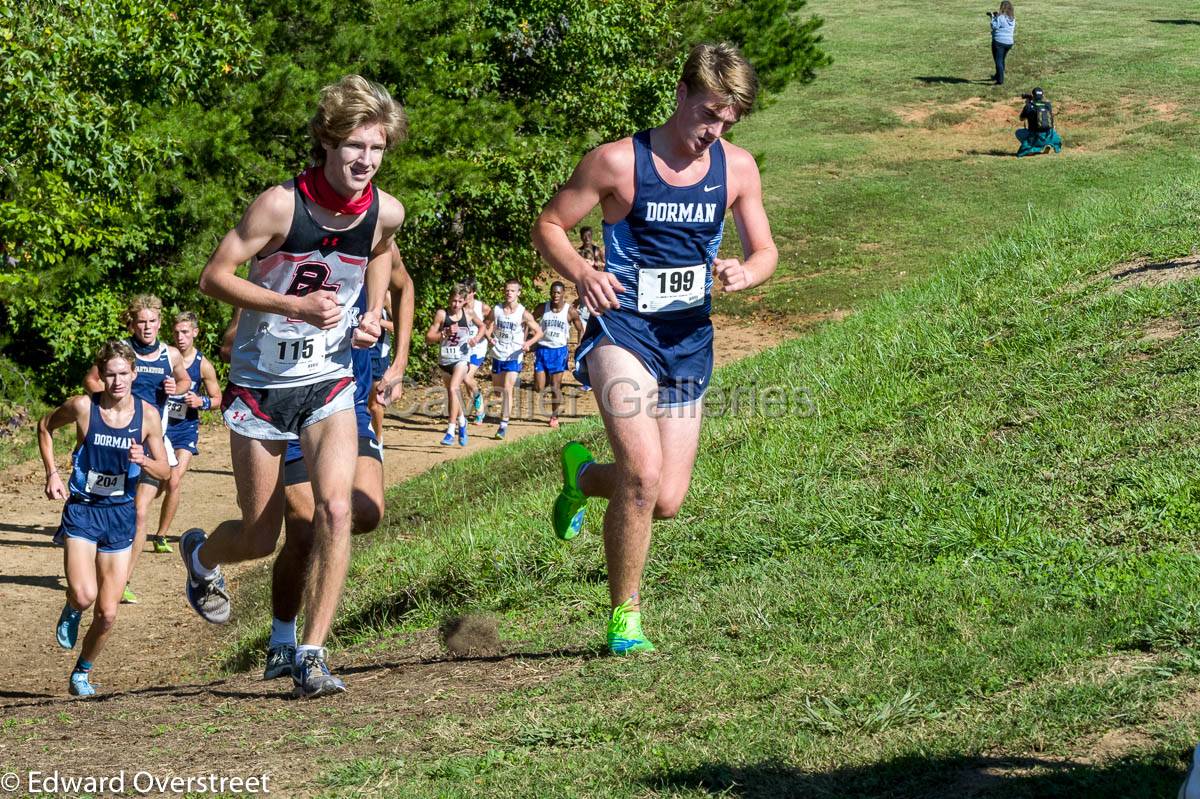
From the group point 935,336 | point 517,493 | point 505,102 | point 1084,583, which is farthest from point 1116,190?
point 1084,583

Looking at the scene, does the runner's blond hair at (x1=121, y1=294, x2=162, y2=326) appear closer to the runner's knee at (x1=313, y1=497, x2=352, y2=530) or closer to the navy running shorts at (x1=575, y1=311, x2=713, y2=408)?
the runner's knee at (x1=313, y1=497, x2=352, y2=530)

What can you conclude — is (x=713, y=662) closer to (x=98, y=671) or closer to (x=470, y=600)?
(x=470, y=600)

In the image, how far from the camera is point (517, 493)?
33.7ft

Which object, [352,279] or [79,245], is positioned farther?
[79,245]

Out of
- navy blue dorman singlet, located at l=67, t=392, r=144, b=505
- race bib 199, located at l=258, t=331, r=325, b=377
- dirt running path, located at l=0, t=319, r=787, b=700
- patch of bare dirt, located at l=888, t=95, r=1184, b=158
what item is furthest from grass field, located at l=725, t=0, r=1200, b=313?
race bib 199, located at l=258, t=331, r=325, b=377

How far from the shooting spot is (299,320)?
5355mm

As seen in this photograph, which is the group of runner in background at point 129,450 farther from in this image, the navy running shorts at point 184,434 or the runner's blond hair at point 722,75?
the runner's blond hair at point 722,75

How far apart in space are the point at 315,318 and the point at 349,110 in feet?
2.60

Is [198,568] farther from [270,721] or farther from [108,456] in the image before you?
[108,456]

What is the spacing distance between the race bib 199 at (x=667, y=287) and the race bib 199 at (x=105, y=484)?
174 inches

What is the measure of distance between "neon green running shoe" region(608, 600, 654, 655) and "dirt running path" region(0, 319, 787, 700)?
380cm

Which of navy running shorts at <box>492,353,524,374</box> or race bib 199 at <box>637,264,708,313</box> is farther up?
race bib 199 at <box>637,264,708,313</box>

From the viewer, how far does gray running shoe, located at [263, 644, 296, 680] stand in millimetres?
5738

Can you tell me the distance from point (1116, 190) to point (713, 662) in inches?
844
